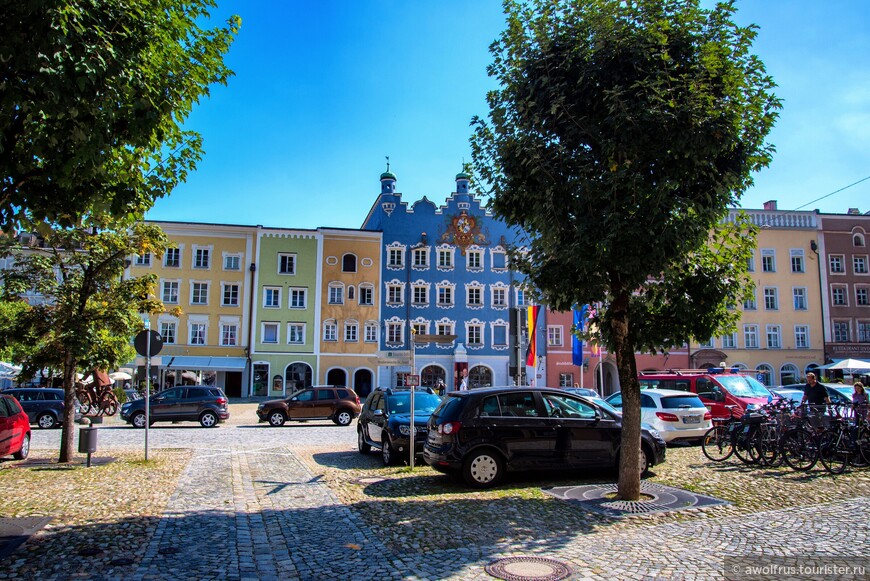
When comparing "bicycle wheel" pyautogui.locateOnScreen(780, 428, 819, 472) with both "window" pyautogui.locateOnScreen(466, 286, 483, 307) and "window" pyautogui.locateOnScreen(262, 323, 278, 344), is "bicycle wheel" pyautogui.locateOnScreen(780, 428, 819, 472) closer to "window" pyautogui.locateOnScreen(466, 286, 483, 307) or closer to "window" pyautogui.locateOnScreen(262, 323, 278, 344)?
"window" pyautogui.locateOnScreen(466, 286, 483, 307)

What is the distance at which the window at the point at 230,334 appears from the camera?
45544mm

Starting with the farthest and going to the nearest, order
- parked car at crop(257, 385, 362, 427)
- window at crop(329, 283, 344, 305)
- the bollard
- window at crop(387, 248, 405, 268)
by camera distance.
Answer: window at crop(387, 248, 405, 268) → window at crop(329, 283, 344, 305) → parked car at crop(257, 385, 362, 427) → the bollard

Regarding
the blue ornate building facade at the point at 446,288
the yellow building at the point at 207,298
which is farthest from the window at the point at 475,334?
the yellow building at the point at 207,298

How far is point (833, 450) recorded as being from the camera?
11.6 m

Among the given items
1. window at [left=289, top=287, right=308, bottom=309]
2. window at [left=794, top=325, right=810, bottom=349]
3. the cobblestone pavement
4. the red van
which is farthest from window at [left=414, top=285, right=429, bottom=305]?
the cobblestone pavement

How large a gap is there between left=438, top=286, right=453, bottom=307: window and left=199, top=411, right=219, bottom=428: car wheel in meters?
26.1

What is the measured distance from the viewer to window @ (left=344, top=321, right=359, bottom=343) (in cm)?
4716

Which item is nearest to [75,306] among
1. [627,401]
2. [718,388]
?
[627,401]

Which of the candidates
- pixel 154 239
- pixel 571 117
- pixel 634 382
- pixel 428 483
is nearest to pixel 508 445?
pixel 428 483

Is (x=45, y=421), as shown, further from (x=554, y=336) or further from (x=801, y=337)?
(x=801, y=337)

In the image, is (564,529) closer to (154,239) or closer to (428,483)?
(428,483)

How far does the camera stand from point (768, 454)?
495 inches

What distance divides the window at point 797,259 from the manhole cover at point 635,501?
47.8 m

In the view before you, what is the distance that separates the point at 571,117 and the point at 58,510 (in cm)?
874
